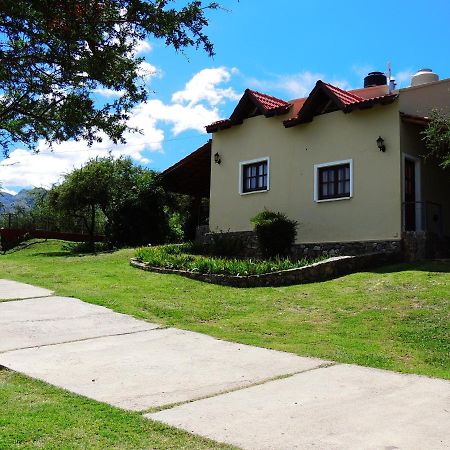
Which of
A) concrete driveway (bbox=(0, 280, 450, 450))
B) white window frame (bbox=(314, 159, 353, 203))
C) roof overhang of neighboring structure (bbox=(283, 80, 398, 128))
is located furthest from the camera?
white window frame (bbox=(314, 159, 353, 203))

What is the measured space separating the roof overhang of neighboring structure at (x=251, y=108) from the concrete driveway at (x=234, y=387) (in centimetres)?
1141

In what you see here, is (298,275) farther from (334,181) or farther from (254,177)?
(254,177)

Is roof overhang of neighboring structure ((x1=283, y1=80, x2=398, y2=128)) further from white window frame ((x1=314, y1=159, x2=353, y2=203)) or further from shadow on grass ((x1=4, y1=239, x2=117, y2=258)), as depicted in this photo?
shadow on grass ((x1=4, y1=239, x2=117, y2=258))

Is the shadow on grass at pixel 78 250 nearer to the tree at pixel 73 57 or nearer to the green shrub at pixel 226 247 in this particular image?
the green shrub at pixel 226 247

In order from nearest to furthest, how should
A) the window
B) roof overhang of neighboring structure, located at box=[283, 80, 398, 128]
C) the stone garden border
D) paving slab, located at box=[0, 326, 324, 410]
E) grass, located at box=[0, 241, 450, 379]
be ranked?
1. paving slab, located at box=[0, 326, 324, 410]
2. grass, located at box=[0, 241, 450, 379]
3. the stone garden border
4. roof overhang of neighboring structure, located at box=[283, 80, 398, 128]
5. the window

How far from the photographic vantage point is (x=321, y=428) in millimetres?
4223

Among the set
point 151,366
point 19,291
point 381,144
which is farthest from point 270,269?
point 151,366

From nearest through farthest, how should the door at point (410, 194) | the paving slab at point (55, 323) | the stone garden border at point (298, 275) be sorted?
the paving slab at point (55, 323), the stone garden border at point (298, 275), the door at point (410, 194)

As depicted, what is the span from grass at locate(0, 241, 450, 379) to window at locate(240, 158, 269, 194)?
5.59m

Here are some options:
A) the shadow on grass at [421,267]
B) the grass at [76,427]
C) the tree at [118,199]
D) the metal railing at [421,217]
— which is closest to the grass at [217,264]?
the shadow on grass at [421,267]

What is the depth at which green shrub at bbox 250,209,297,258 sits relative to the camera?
16.0m

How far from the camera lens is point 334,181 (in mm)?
16859

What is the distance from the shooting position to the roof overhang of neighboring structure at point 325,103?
15891 millimetres

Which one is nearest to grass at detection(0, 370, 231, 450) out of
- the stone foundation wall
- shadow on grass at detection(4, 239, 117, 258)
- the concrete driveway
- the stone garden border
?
the concrete driveway
